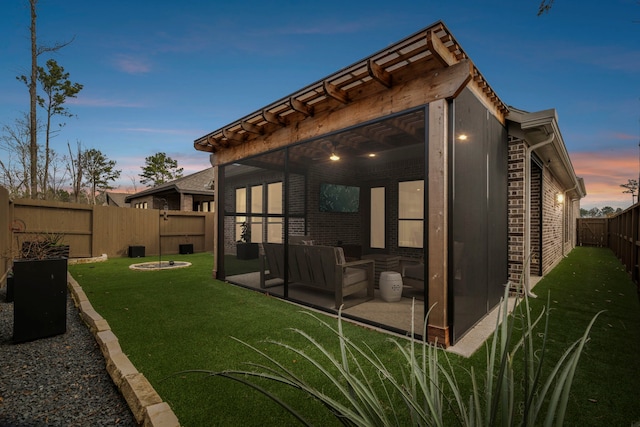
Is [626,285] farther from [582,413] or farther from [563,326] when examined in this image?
[582,413]

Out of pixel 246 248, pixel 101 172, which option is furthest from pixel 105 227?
pixel 101 172

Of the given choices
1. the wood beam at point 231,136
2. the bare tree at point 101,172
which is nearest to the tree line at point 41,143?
the bare tree at point 101,172

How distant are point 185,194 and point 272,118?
10.7m

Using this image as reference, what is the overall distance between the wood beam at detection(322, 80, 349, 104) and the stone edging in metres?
3.37

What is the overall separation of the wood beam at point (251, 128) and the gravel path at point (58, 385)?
3567mm

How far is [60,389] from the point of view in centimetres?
231

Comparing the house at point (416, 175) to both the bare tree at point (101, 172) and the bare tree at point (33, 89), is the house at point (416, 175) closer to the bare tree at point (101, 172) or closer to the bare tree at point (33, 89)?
the bare tree at point (33, 89)

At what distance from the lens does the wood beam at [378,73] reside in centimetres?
312

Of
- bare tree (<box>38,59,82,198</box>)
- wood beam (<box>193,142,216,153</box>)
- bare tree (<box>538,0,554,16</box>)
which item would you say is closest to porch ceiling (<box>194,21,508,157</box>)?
wood beam (<box>193,142,216,153</box>)

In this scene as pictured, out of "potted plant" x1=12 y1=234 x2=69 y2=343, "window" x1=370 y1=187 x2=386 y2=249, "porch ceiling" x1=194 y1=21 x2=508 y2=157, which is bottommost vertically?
"potted plant" x1=12 y1=234 x2=69 y2=343

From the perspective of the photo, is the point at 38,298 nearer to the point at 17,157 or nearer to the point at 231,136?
the point at 231,136

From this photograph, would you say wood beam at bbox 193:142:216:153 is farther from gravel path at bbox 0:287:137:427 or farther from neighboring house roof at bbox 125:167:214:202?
neighboring house roof at bbox 125:167:214:202

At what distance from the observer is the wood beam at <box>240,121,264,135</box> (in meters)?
5.05

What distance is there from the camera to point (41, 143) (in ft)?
46.6
